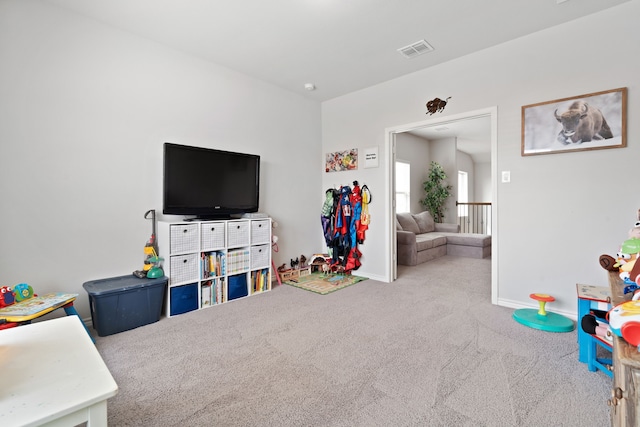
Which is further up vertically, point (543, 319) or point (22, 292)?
point (22, 292)

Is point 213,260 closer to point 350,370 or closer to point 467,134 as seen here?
point 350,370

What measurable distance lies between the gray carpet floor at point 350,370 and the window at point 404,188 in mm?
4045

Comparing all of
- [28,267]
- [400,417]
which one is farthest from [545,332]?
[28,267]

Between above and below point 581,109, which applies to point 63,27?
above

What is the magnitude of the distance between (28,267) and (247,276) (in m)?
1.81

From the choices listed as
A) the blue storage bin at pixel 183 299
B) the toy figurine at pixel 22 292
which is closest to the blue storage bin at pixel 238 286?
the blue storage bin at pixel 183 299

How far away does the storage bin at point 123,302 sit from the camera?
2355mm

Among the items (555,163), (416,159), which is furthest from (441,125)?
(416,159)

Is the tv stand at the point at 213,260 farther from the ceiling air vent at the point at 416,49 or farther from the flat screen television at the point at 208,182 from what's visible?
the ceiling air vent at the point at 416,49

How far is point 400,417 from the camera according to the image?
146cm

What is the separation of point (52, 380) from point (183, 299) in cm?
230

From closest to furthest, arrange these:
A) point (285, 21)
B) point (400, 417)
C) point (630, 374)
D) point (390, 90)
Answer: point (630, 374)
point (400, 417)
point (285, 21)
point (390, 90)

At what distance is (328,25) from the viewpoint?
2691 millimetres

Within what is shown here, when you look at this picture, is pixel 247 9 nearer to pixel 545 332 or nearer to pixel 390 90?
pixel 390 90
